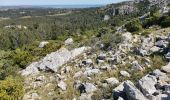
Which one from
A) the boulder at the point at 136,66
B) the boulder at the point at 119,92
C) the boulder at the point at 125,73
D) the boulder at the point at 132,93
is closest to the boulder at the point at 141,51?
the boulder at the point at 136,66

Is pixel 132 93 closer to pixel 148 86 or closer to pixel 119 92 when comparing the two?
pixel 148 86

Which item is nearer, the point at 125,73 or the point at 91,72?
the point at 125,73

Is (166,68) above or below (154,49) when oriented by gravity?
below

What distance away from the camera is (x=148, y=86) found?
17734mm

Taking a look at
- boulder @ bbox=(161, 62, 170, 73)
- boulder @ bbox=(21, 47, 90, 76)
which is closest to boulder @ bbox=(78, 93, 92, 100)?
boulder @ bbox=(161, 62, 170, 73)

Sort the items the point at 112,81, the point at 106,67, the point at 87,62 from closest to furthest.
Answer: the point at 112,81
the point at 106,67
the point at 87,62

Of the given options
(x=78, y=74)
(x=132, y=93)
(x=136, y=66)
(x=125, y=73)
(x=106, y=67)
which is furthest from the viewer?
(x=78, y=74)

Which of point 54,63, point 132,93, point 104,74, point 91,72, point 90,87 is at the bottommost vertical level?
point 54,63

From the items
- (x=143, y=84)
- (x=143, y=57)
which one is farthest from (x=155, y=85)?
(x=143, y=57)

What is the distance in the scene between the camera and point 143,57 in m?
25.0

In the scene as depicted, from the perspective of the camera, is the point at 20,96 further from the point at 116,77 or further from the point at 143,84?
the point at 143,84

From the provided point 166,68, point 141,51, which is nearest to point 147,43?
point 141,51

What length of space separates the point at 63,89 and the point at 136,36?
13.0m

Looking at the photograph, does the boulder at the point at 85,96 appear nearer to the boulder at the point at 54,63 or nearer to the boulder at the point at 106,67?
the boulder at the point at 106,67
